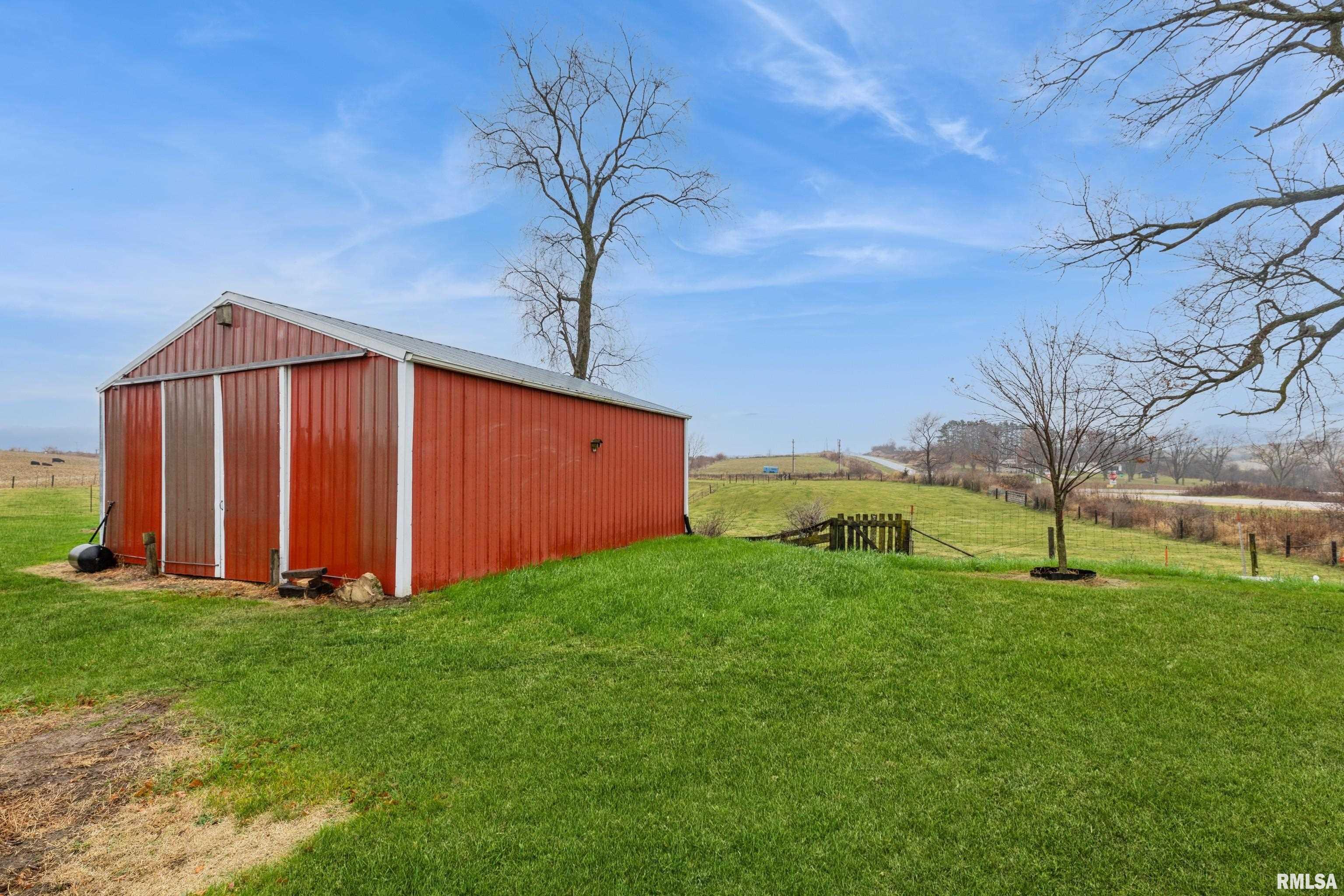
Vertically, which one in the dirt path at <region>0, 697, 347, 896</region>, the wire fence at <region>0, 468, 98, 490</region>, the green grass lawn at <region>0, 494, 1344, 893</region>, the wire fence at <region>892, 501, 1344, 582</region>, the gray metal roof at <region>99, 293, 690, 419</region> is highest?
the gray metal roof at <region>99, 293, 690, 419</region>

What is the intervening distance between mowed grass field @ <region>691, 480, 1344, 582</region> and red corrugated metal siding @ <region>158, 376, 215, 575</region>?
13.2 metres

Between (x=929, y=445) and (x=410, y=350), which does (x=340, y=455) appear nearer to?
(x=410, y=350)

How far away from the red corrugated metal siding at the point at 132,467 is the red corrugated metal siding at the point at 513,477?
5621mm

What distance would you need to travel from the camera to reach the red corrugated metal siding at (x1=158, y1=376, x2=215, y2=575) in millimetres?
8672

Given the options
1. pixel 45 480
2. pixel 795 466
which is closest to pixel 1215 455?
pixel 795 466

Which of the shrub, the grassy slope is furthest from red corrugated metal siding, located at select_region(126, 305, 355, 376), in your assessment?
the grassy slope

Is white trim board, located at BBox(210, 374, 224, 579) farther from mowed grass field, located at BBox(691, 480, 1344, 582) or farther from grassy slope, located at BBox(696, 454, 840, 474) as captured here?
grassy slope, located at BBox(696, 454, 840, 474)

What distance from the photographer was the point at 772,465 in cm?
6600

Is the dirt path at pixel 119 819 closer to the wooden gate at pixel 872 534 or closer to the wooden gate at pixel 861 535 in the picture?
the wooden gate at pixel 861 535

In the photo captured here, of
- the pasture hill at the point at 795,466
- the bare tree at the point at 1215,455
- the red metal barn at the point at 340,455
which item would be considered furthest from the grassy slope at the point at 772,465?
the red metal barn at the point at 340,455

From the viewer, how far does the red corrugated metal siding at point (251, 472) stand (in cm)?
805

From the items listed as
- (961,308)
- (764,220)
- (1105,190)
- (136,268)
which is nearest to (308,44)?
(136,268)

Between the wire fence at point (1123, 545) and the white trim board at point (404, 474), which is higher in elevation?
the white trim board at point (404, 474)

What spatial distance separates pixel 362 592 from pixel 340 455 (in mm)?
1831
